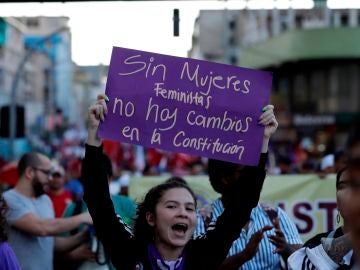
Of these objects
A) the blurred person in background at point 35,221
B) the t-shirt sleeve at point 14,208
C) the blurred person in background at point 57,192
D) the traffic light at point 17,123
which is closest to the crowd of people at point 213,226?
the blurred person in background at point 35,221

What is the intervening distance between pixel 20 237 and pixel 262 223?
1.85 m

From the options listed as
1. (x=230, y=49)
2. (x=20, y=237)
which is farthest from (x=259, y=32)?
(x=20, y=237)

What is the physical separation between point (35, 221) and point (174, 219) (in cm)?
212

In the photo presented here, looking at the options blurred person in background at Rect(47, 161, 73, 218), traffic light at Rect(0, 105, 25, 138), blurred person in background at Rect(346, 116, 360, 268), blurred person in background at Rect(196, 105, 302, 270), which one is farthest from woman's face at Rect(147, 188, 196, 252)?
traffic light at Rect(0, 105, 25, 138)

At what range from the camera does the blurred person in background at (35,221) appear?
540cm

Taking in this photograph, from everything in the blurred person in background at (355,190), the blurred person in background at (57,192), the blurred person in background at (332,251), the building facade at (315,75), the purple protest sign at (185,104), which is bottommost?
the blurred person in background at (57,192)

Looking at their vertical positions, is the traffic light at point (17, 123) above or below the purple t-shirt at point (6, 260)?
above

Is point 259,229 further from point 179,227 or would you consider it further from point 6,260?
point 6,260

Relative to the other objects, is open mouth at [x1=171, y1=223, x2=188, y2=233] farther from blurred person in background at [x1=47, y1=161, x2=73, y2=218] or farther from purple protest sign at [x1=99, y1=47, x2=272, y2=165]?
blurred person in background at [x1=47, y1=161, x2=73, y2=218]

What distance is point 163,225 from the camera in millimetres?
3441

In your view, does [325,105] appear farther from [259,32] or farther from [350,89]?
[259,32]

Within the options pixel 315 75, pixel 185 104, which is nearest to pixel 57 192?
pixel 185 104

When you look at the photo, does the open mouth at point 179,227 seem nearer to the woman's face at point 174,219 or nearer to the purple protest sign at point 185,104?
the woman's face at point 174,219

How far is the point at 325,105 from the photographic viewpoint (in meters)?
45.8
